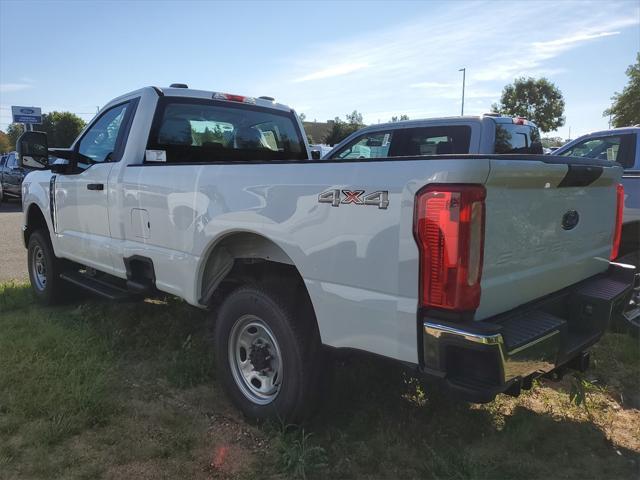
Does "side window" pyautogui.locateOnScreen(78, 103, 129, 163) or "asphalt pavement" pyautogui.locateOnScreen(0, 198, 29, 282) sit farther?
"asphalt pavement" pyautogui.locateOnScreen(0, 198, 29, 282)

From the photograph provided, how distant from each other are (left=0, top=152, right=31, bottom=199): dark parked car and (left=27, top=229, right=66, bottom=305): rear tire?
1467 centimetres

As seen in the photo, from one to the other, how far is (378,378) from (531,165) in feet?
6.31

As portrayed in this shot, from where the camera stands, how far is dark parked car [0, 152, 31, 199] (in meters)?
18.5

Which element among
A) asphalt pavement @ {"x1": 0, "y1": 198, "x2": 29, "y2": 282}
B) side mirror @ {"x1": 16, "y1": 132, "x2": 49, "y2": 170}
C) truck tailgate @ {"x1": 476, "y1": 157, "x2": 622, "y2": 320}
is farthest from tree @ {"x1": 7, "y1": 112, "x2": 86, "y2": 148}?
truck tailgate @ {"x1": 476, "y1": 157, "x2": 622, "y2": 320}

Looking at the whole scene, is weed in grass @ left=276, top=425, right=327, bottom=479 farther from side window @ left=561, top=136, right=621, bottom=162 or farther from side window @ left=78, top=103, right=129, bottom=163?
side window @ left=561, top=136, right=621, bottom=162

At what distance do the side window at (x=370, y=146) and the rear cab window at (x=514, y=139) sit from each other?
145cm

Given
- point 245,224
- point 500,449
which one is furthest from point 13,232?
point 500,449

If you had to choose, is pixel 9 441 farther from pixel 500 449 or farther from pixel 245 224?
pixel 500 449

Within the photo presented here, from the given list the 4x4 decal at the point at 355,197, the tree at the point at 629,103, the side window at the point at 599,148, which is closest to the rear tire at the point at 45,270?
the 4x4 decal at the point at 355,197

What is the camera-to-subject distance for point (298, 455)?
267 cm

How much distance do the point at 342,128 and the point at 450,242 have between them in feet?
184

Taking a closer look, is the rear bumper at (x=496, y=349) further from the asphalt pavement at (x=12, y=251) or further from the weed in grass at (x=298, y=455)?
the asphalt pavement at (x=12, y=251)

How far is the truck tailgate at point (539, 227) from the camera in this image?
7.21ft

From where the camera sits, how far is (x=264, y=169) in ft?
9.17
